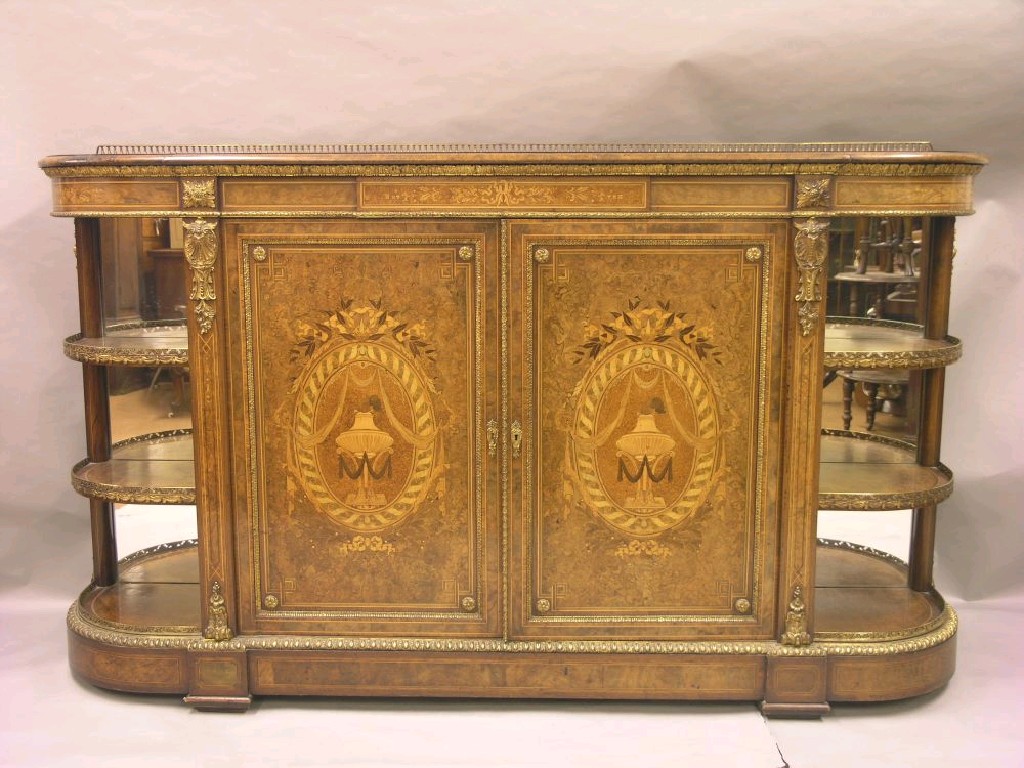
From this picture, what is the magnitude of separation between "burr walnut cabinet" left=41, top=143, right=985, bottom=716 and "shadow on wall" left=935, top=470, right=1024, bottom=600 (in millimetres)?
989

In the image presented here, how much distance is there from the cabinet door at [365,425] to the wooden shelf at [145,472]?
288 mm

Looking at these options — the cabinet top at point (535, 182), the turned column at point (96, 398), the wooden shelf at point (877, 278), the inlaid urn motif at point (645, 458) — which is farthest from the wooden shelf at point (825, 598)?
the cabinet top at point (535, 182)

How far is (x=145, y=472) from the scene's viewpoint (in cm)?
394

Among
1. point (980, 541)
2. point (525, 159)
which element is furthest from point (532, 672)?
point (980, 541)

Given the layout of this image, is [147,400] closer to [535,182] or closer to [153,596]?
[153,596]

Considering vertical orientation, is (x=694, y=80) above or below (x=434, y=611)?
above

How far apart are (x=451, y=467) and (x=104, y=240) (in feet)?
4.79

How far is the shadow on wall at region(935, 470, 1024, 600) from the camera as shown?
4.59 metres

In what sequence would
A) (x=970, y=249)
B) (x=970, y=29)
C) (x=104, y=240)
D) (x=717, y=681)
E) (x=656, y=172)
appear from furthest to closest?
(x=970, y=249)
(x=970, y=29)
(x=104, y=240)
(x=717, y=681)
(x=656, y=172)

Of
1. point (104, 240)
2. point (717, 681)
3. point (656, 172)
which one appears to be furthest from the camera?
point (104, 240)

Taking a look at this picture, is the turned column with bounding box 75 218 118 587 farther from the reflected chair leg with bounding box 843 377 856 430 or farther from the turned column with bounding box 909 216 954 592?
the turned column with bounding box 909 216 954 592

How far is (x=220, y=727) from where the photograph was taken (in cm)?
358

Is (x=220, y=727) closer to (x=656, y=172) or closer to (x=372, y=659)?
(x=372, y=659)

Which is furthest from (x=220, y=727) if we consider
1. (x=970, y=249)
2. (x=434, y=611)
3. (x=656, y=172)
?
(x=970, y=249)
